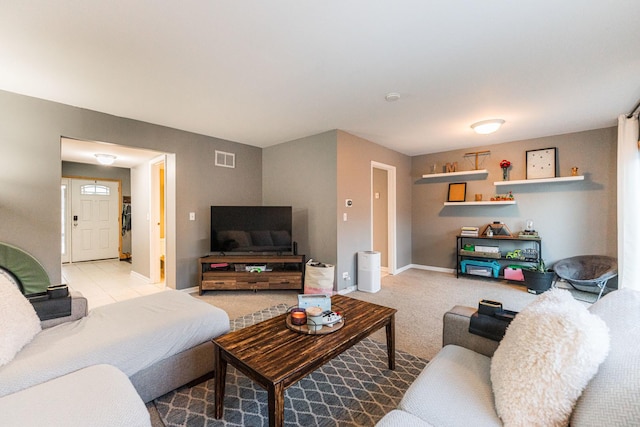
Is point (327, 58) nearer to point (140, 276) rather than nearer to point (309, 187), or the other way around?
point (309, 187)

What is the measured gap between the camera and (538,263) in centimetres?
429

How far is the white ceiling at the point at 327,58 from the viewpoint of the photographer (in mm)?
1665

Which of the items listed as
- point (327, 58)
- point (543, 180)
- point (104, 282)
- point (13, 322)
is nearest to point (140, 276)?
point (104, 282)

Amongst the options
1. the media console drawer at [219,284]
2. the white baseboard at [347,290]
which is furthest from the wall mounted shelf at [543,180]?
the media console drawer at [219,284]

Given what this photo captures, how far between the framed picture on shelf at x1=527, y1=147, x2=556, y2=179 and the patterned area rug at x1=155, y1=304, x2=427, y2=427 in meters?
3.96

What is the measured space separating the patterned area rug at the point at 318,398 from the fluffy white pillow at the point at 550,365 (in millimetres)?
873

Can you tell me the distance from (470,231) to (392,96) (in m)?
3.36

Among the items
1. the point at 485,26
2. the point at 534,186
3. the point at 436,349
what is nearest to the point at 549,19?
the point at 485,26

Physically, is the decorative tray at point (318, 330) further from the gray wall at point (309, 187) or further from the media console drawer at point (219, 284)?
the media console drawer at point (219, 284)

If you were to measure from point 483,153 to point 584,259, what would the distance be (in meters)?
2.24

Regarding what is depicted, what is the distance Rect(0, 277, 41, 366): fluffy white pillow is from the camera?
1.37 m

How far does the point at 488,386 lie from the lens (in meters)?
1.20

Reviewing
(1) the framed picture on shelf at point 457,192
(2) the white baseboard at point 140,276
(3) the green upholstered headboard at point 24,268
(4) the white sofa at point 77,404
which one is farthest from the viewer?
(1) the framed picture on shelf at point 457,192

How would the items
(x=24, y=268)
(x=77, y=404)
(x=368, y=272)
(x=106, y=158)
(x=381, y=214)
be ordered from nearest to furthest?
(x=77, y=404)
(x=24, y=268)
(x=368, y=272)
(x=106, y=158)
(x=381, y=214)
